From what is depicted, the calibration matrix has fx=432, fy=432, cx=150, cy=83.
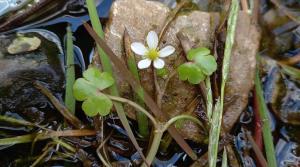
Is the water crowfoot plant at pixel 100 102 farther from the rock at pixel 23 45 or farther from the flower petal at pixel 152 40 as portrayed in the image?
the rock at pixel 23 45

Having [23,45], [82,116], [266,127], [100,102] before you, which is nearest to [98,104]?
[100,102]

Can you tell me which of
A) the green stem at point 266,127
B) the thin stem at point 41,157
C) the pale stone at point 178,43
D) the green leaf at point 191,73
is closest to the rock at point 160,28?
the pale stone at point 178,43

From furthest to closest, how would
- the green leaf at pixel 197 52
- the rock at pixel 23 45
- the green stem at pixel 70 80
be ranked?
the rock at pixel 23 45 → the green stem at pixel 70 80 → the green leaf at pixel 197 52

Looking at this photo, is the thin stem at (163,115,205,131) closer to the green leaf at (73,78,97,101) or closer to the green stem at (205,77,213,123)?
the green stem at (205,77,213,123)

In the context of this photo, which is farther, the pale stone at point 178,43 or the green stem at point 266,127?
the pale stone at point 178,43

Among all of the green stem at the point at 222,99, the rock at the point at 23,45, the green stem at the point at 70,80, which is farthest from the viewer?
the rock at the point at 23,45

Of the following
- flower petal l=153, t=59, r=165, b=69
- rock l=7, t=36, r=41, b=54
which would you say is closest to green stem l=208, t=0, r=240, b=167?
flower petal l=153, t=59, r=165, b=69

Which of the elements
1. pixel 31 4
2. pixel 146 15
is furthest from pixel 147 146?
pixel 31 4
